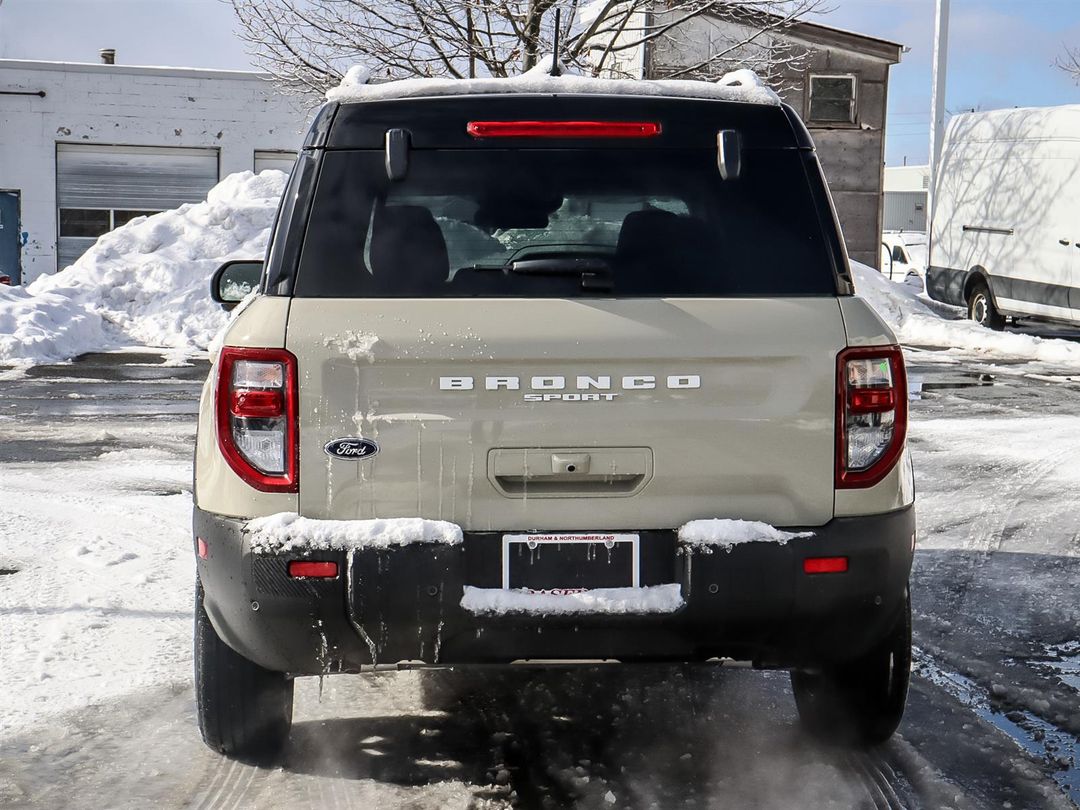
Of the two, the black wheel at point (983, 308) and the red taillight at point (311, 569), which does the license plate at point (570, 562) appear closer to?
the red taillight at point (311, 569)

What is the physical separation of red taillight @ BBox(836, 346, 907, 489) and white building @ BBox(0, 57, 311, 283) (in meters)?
27.8

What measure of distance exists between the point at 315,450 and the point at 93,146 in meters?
29.8

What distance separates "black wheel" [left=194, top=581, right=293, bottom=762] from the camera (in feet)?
12.0

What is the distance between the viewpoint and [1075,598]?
5805mm

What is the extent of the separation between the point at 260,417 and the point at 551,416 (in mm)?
712

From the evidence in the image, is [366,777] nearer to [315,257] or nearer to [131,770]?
[131,770]

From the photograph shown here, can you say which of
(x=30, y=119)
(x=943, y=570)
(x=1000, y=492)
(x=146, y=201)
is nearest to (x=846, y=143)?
(x=146, y=201)

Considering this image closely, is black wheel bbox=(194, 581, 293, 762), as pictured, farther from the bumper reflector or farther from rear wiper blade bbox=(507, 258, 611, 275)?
the bumper reflector

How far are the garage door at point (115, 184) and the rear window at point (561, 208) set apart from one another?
2915cm

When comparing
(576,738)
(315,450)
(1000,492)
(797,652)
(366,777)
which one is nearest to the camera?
(315,450)

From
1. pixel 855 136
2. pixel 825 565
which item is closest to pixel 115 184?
pixel 855 136

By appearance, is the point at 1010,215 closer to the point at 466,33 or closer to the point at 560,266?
the point at 466,33

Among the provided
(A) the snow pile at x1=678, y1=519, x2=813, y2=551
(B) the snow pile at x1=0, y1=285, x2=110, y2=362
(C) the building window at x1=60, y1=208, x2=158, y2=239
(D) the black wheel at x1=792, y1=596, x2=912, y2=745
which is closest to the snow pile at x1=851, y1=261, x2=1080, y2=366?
(B) the snow pile at x1=0, y1=285, x2=110, y2=362

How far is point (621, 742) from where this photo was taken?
4000 millimetres
